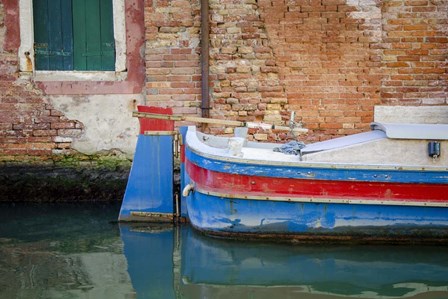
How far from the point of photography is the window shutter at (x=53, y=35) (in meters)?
7.15

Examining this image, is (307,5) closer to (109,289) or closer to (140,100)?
(140,100)

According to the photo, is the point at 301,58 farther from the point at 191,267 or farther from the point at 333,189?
the point at 191,267

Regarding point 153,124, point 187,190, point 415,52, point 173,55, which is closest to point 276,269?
point 187,190

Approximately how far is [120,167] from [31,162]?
944 mm

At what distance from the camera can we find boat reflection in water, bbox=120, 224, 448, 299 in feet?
14.3

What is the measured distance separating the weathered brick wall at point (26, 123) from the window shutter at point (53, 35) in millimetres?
267

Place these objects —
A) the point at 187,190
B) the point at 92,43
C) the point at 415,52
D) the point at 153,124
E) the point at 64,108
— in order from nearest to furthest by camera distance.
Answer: the point at 187,190
the point at 153,124
the point at 415,52
the point at 64,108
the point at 92,43

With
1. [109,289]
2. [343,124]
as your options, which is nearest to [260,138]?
[343,124]

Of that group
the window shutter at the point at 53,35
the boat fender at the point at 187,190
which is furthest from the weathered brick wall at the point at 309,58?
the boat fender at the point at 187,190

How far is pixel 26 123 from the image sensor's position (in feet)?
23.3

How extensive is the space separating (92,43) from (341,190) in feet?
11.1

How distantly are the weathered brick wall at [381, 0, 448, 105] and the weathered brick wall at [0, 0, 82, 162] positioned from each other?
10.8ft

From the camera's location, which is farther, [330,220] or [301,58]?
[301,58]

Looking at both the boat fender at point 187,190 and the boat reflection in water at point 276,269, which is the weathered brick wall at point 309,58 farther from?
the boat reflection in water at point 276,269
